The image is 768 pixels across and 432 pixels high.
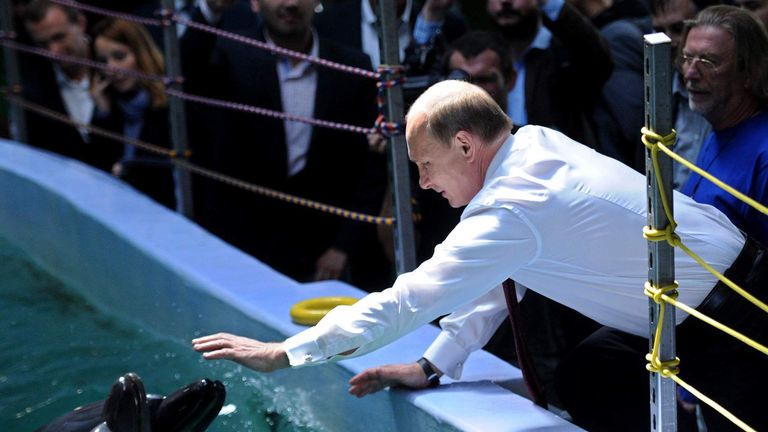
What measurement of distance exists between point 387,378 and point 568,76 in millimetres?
1692

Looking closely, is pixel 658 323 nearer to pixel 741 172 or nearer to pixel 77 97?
pixel 741 172

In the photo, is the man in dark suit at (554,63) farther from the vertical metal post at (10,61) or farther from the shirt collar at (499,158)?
the vertical metal post at (10,61)

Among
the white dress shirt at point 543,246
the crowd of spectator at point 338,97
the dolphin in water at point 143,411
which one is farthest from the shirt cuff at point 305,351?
the crowd of spectator at point 338,97

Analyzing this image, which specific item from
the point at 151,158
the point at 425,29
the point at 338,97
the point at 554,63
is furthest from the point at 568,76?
the point at 151,158

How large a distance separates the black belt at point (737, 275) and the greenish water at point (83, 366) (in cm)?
106

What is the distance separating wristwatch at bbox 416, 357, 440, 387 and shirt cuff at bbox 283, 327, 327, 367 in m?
0.39

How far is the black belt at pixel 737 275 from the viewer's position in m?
2.34

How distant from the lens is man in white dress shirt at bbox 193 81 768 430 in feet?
7.47

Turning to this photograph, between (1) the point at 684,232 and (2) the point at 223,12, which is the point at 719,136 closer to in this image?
(1) the point at 684,232

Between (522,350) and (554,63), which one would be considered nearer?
(522,350)

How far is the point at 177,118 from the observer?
14.2 feet

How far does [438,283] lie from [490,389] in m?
0.47

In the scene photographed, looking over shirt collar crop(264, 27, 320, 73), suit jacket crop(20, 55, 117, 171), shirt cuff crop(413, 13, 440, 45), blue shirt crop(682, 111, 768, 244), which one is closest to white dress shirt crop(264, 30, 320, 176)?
shirt collar crop(264, 27, 320, 73)

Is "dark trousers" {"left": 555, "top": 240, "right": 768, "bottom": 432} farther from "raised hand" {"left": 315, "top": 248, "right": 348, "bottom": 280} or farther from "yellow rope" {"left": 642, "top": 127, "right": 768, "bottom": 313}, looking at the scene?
"raised hand" {"left": 315, "top": 248, "right": 348, "bottom": 280}
